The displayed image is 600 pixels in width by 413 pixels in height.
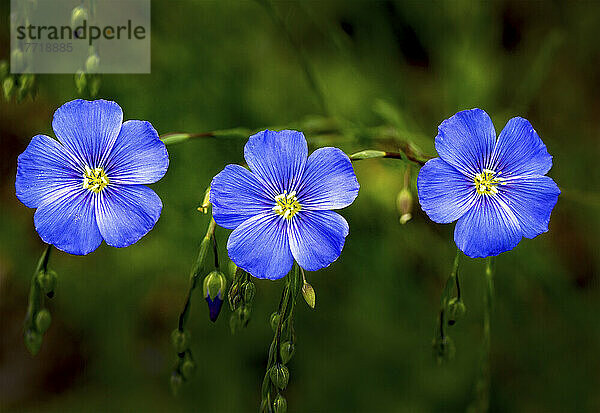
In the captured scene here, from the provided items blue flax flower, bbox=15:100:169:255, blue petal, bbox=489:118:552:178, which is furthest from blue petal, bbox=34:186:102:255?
blue petal, bbox=489:118:552:178

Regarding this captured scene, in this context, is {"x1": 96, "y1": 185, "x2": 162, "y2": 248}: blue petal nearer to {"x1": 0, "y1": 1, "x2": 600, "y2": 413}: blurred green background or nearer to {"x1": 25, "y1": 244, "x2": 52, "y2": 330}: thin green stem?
{"x1": 25, "y1": 244, "x2": 52, "y2": 330}: thin green stem

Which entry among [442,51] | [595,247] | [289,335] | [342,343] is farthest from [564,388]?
[289,335]

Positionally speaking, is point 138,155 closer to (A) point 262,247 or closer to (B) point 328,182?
(A) point 262,247

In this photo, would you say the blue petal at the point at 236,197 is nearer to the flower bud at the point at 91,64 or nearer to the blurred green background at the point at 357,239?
the flower bud at the point at 91,64

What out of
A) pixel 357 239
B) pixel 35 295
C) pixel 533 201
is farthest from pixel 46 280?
pixel 357 239

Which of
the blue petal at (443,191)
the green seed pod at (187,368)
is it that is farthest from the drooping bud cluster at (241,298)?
the blue petal at (443,191)

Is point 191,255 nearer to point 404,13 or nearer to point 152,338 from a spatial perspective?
point 152,338

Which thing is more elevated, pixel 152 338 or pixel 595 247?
pixel 595 247
